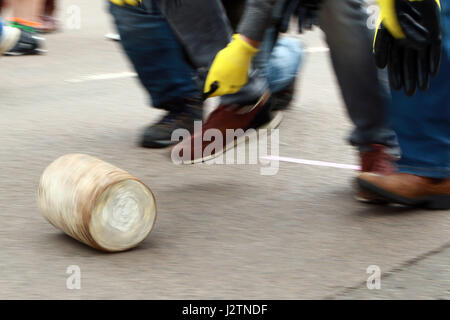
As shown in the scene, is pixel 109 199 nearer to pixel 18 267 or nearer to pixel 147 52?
pixel 18 267

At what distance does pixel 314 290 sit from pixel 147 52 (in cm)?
186

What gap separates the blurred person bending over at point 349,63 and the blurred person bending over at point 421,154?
0.09 meters

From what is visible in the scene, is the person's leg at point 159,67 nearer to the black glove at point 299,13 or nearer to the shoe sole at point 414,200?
the black glove at point 299,13

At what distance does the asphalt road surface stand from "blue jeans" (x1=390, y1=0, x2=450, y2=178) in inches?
6.6

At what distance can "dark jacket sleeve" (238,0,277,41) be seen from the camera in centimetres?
334

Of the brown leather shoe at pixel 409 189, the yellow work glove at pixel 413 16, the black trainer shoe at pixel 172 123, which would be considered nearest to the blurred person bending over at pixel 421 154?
the brown leather shoe at pixel 409 189

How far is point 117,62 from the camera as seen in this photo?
22.6 ft

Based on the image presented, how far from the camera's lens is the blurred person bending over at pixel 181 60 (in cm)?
390

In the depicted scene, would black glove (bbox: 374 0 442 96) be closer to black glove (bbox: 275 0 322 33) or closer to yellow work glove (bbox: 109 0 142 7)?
black glove (bbox: 275 0 322 33)

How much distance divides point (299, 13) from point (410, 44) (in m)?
0.51

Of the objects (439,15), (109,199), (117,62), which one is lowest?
(117,62)

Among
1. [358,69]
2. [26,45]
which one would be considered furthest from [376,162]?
[26,45]

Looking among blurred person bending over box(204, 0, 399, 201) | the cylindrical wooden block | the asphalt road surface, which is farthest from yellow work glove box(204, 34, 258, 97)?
the cylindrical wooden block
